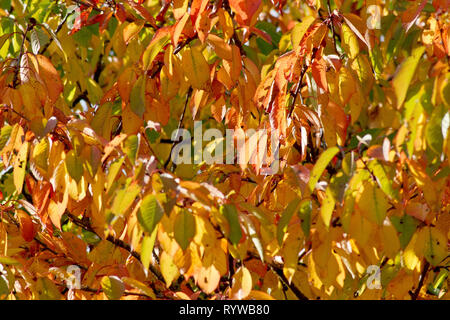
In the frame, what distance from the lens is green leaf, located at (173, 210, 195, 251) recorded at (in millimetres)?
1379

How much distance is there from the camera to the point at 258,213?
1.52m

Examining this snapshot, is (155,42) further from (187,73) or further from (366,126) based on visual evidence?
(366,126)

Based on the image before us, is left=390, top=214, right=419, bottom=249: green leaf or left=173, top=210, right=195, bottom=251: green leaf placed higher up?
left=173, top=210, right=195, bottom=251: green leaf

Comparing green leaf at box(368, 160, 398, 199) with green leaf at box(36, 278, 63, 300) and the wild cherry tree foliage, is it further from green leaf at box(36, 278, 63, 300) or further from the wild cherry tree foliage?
green leaf at box(36, 278, 63, 300)

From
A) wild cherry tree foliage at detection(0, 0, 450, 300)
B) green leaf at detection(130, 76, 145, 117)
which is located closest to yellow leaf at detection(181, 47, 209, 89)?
wild cherry tree foliage at detection(0, 0, 450, 300)

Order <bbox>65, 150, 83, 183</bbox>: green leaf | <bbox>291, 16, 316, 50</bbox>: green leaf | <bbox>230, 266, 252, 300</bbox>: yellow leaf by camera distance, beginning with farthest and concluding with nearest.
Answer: <bbox>291, 16, 316, 50</bbox>: green leaf < <bbox>65, 150, 83, 183</bbox>: green leaf < <bbox>230, 266, 252, 300</bbox>: yellow leaf

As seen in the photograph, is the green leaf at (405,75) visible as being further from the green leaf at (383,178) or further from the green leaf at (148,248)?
the green leaf at (148,248)

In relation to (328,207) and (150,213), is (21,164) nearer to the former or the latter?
(150,213)

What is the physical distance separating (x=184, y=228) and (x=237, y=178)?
64 cm

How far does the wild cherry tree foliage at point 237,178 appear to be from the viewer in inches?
55.0

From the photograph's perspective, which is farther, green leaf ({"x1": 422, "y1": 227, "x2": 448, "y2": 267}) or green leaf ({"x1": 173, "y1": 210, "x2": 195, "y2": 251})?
green leaf ({"x1": 422, "y1": 227, "x2": 448, "y2": 267})

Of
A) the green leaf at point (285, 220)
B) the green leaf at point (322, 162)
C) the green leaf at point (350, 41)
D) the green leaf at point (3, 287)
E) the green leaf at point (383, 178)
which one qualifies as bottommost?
the green leaf at point (3, 287)

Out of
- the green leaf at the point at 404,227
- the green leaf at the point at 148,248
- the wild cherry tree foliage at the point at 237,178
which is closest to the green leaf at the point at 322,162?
the wild cherry tree foliage at the point at 237,178
